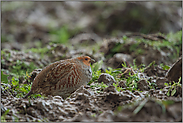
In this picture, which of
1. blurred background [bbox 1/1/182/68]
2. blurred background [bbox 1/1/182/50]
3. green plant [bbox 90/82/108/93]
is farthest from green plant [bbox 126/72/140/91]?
blurred background [bbox 1/1/182/50]

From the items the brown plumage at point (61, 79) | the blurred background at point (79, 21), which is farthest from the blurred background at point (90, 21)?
the brown plumage at point (61, 79)

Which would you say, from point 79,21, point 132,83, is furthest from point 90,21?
point 132,83

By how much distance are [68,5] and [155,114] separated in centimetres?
1109

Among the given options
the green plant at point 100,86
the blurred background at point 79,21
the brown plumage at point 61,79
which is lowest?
the green plant at point 100,86

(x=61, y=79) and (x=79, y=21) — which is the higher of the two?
(x=79, y=21)

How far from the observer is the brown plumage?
333 cm

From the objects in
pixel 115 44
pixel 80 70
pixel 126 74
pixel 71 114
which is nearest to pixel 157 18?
pixel 115 44

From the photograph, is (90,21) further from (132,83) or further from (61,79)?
(61,79)

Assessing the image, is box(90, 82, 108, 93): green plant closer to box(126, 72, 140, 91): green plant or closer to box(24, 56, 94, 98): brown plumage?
box(24, 56, 94, 98): brown plumage

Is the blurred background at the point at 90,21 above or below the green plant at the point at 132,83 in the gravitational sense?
above

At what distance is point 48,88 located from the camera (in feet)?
11.1

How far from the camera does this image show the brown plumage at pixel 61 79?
10.9 feet

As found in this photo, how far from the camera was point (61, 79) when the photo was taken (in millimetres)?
3355

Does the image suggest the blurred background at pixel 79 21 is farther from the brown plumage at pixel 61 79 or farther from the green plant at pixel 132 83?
the brown plumage at pixel 61 79
